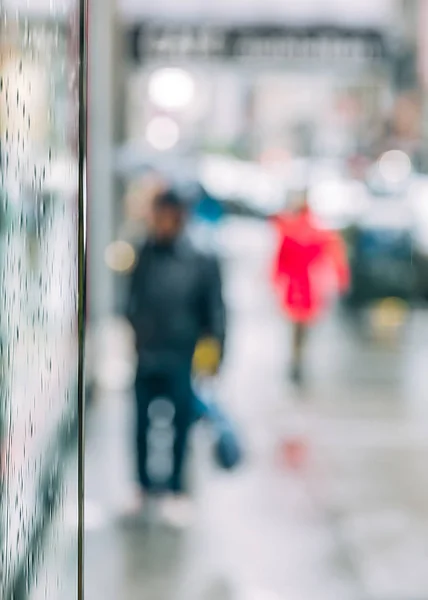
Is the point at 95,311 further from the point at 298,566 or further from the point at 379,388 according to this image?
the point at 298,566

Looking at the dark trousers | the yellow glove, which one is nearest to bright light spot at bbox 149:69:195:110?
the yellow glove

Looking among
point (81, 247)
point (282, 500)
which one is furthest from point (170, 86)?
point (81, 247)

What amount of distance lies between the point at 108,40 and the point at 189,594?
5429 millimetres

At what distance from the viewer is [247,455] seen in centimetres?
708

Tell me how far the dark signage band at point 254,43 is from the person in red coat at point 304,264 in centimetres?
190

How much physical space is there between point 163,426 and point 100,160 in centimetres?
362

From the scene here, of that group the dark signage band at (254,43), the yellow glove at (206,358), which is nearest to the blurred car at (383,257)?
the dark signage band at (254,43)

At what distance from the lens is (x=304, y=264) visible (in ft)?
28.3

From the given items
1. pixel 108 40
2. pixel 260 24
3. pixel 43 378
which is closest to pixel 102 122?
pixel 108 40

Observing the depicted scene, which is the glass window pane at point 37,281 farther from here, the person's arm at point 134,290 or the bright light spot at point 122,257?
the bright light spot at point 122,257

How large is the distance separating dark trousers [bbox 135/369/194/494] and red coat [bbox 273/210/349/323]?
313 cm

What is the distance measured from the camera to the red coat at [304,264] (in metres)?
8.60

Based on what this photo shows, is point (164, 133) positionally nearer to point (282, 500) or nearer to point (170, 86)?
point (170, 86)

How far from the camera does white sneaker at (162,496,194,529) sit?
5.82m
